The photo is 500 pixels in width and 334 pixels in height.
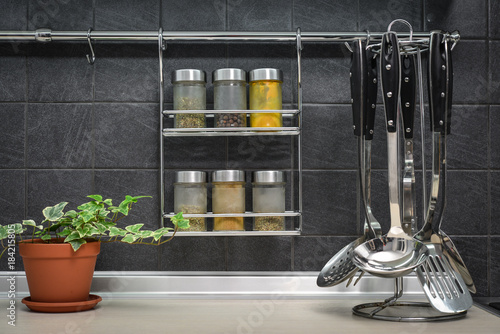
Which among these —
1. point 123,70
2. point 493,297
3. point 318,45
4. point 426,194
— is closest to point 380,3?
point 318,45

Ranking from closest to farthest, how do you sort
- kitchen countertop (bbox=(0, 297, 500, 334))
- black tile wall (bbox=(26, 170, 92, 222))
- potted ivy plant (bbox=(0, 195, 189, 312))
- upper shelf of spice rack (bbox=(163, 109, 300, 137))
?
kitchen countertop (bbox=(0, 297, 500, 334)) → potted ivy plant (bbox=(0, 195, 189, 312)) → upper shelf of spice rack (bbox=(163, 109, 300, 137)) → black tile wall (bbox=(26, 170, 92, 222))

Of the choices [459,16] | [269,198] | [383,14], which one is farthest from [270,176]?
[459,16]

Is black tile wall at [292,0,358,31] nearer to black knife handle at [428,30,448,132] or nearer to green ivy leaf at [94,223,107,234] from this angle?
black knife handle at [428,30,448,132]

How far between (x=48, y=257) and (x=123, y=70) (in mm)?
485

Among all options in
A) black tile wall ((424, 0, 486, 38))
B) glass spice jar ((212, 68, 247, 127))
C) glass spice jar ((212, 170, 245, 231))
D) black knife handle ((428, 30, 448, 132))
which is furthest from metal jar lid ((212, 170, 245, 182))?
black tile wall ((424, 0, 486, 38))

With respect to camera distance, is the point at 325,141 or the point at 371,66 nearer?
the point at 371,66

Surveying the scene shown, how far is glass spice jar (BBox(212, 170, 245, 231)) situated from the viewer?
117 cm

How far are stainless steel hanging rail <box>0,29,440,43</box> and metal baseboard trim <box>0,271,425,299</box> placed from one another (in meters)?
0.53

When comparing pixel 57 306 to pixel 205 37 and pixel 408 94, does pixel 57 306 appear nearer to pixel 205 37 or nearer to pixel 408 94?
pixel 205 37

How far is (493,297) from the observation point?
1.26 metres

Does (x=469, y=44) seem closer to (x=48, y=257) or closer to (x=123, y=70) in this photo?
(x=123, y=70)

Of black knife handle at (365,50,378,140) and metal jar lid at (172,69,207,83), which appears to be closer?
black knife handle at (365,50,378,140)

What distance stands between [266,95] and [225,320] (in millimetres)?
484

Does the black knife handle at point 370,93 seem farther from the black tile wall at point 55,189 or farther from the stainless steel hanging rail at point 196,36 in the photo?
the black tile wall at point 55,189
